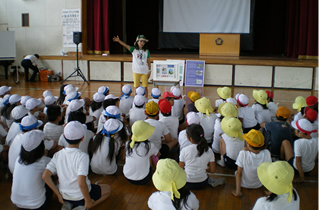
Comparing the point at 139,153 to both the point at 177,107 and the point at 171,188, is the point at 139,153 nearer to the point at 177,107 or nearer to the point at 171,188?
the point at 171,188

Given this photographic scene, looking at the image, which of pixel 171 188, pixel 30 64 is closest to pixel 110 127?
pixel 171 188

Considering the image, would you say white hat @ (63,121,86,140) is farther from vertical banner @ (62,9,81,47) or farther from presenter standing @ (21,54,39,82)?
vertical banner @ (62,9,81,47)

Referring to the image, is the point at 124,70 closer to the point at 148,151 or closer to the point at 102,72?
the point at 102,72

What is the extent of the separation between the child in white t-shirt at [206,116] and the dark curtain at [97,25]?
242 inches

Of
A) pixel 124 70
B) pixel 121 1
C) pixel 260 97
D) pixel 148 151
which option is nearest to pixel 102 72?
pixel 124 70

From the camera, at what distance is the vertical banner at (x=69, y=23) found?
898 centimetres

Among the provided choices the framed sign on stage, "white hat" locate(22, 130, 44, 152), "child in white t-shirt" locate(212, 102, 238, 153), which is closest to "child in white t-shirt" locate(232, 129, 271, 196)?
"child in white t-shirt" locate(212, 102, 238, 153)

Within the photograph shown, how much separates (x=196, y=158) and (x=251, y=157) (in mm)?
460

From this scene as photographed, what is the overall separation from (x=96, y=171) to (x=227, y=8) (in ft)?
26.3

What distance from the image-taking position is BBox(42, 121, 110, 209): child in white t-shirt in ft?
6.94

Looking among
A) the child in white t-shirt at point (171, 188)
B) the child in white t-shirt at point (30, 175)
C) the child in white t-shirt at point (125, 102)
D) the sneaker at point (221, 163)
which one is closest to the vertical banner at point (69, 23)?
the child in white t-shirt at point (125, 102)

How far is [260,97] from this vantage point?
12.7 feet

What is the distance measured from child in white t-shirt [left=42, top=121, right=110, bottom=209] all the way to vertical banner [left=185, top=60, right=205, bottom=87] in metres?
5.59

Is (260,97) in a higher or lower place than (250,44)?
lower
